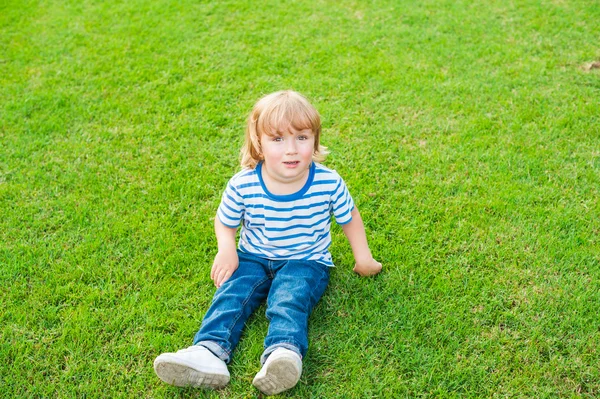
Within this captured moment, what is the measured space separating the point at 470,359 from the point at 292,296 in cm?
84

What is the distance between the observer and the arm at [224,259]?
2.72 metres

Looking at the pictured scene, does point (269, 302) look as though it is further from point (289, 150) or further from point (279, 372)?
point (289, 150)

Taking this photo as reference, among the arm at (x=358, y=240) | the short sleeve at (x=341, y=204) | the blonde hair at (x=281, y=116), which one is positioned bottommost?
the arm at (x=358, y=240)

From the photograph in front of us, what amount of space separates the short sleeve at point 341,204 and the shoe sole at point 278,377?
0.75m

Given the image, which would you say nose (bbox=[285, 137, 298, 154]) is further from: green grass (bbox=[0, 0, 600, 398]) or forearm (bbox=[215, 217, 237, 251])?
green grass (bbox=[0, 0, 600, 398])

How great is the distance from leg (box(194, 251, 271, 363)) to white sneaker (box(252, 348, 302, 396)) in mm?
245

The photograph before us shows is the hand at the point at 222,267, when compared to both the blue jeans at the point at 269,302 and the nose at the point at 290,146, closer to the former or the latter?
the blue jeans at the point at 269,302

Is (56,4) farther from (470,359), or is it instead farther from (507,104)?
(470,359)

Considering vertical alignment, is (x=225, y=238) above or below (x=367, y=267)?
above

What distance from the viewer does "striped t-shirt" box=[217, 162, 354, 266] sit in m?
2.67

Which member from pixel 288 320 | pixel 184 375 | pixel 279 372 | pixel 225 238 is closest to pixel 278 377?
pixel 279 372

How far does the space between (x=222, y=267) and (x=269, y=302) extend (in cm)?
28

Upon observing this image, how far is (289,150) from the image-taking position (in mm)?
2504

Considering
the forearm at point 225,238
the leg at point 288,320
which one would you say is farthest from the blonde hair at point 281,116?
the leg at point 288,320
